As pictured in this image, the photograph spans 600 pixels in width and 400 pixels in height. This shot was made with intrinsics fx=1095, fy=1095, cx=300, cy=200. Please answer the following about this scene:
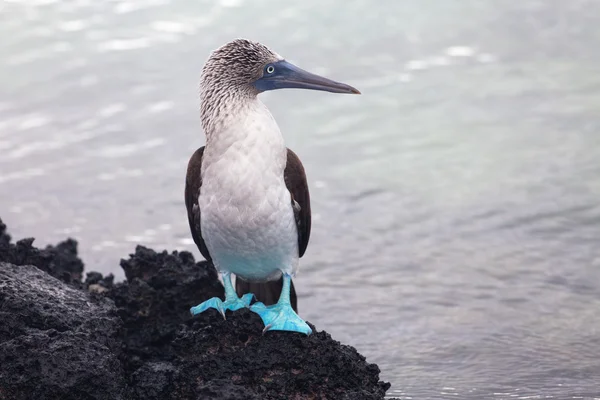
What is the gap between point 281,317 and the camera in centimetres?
497

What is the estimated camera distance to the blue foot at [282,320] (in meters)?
4.91

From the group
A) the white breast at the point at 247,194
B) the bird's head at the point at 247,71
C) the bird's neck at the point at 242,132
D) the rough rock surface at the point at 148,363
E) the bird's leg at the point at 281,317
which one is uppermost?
the bird's head at the point at 247,71

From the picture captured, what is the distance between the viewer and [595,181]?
8438mm

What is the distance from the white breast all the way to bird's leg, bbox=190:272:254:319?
0.14 m

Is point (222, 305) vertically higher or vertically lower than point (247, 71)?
lower

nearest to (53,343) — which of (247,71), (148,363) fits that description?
(148,363)

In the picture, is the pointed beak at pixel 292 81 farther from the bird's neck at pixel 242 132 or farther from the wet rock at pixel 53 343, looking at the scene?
the wet rock at pixel 53 343

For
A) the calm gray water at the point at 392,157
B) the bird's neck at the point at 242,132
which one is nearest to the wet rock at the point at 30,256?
the bird's neck at the point at 242,132

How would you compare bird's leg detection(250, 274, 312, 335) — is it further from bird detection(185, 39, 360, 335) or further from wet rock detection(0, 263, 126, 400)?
wet rock detection(0, 263, 126, 400)

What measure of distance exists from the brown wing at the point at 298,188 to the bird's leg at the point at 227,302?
1.38 feet

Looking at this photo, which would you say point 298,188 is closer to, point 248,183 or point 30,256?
point 248,183

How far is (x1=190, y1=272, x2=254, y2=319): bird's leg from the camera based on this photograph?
5.16 m

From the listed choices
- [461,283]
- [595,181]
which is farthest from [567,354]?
[595,181]

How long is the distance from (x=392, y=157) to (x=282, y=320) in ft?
14.1
